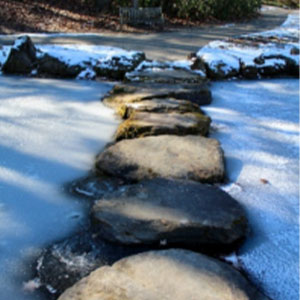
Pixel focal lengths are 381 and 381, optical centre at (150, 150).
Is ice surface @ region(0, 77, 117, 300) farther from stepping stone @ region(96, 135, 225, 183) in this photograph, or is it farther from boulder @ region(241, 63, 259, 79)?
boulder @ region(241, 63, 259, 79)

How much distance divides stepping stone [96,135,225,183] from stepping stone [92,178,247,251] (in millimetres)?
314

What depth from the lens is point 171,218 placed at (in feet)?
6.48

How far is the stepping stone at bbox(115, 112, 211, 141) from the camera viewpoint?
10.6ft

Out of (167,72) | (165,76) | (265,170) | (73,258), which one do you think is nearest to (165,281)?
(73,258)

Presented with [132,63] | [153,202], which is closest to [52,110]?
[132,63]

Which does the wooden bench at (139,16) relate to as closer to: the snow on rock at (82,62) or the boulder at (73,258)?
the snow on rock at (82,62)

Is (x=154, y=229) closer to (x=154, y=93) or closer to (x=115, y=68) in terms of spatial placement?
(x=154, y=93)

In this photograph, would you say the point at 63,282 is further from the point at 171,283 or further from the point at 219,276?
the point at 219,276

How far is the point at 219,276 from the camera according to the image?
1.61 metres

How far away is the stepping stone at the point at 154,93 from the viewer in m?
4.10

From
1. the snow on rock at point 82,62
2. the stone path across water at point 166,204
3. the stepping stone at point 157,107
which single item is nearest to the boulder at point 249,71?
the snow on rock at point 82,62

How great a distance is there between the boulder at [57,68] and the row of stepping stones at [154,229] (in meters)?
2.50

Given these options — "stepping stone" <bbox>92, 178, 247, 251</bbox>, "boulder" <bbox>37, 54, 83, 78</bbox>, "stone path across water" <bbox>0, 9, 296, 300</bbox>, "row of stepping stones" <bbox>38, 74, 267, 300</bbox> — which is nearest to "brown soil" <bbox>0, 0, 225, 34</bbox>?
"boulder" <bbox>37, 54, 83, 78</bbox>

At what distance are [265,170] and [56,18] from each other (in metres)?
8.94
